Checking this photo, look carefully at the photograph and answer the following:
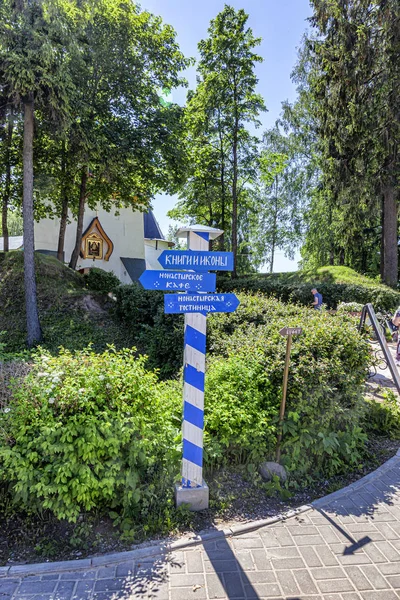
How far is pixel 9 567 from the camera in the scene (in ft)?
8.85

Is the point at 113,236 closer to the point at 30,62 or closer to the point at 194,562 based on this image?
the point at 30,62

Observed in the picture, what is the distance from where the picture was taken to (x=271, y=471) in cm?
393

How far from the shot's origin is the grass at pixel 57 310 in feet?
37.3

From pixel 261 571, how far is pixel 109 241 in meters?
23.9

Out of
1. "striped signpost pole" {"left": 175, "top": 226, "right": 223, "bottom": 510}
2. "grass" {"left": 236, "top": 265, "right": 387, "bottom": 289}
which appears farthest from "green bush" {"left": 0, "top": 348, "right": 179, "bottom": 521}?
"grass" {"left": 236, "top": 265, "right": 387, "bottom": 289}

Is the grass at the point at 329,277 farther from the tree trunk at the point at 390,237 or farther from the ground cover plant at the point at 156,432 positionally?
the ground cover plant at the point at 156,432

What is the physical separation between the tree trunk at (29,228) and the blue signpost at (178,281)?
9.20 m

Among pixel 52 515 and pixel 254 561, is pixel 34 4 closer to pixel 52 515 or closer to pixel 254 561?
pixel 52 515

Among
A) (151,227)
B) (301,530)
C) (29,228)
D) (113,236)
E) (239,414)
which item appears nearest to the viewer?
(301,530)

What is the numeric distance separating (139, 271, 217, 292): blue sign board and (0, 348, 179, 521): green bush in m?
0.92

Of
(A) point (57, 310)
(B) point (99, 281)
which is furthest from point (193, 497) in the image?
(B) point (99, 281)

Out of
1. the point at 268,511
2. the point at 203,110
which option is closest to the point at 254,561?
the point at 268,511

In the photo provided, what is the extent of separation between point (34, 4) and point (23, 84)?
2.37 metres

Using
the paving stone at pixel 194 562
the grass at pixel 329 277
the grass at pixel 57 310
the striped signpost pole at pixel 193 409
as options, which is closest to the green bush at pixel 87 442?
the striped signpost pole at pixel 193 409
